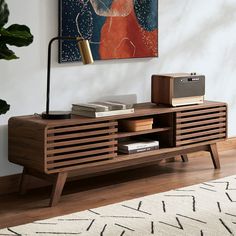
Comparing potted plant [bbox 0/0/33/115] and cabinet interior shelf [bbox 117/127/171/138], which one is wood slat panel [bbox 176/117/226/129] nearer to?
cabinet interior shelf [bbox 117/127/171/138]

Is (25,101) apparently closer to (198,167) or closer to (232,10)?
(198,167)

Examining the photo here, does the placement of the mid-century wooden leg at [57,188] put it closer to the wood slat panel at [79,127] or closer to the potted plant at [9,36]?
the wood slat panel at [79,127]

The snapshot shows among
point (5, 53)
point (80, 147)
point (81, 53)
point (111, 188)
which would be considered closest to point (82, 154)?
point (80, 147)

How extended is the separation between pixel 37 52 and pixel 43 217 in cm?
117

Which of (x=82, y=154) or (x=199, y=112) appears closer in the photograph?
(x=82, y=154)

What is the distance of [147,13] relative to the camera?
493 centimetres

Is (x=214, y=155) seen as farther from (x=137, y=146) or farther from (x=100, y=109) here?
(x=100, y=109)

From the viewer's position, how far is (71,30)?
4.47 meters

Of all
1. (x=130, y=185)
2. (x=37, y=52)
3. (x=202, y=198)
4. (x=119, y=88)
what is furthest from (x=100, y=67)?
(x=202, y=198)

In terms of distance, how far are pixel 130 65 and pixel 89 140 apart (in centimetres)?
97

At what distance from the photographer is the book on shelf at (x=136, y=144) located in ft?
14.8

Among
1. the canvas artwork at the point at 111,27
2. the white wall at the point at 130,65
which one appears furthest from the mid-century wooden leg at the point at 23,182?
the canvas artwork at the point at 111,27

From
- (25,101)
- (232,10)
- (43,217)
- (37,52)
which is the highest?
(232,10)

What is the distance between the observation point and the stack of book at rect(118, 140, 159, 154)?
449 cm
